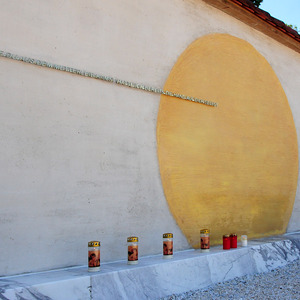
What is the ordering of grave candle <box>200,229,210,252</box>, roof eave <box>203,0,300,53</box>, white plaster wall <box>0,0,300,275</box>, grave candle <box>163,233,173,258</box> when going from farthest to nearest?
roof eave <box>203,0,300,53</box> → grave candle <box>200,229,210,252</box> → grave candle <box>163,233,173,258</box> → white plaster wall <box>0,0,300,275</box>

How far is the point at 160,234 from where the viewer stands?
11.8 feet

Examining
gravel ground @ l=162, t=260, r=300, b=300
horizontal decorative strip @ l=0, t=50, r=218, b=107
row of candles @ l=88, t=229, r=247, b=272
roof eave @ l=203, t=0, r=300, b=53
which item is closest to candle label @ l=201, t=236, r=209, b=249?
row of candles @ l=88, t=229, r=247, b=272

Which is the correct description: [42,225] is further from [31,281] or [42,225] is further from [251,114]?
[251,114]

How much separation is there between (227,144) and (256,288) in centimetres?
168

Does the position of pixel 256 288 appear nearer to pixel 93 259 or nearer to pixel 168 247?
pixel 168 247

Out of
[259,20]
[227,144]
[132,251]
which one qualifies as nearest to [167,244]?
[132,251]

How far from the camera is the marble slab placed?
2369 millimetres

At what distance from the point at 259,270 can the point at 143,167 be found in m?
1.62

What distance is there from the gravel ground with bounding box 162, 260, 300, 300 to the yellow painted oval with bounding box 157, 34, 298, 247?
640 mm

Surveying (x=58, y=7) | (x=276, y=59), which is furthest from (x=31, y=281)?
(x=276, y=59)

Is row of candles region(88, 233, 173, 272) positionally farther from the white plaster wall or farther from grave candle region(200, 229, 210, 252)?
grave candle region(200, 229, 210, 252)

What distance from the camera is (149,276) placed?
2.92m

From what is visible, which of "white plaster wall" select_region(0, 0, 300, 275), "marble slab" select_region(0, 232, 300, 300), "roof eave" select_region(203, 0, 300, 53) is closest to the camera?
"marble slab" select_region(0, 232, 300, 300)

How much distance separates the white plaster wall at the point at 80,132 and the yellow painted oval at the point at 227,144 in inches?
9.3
